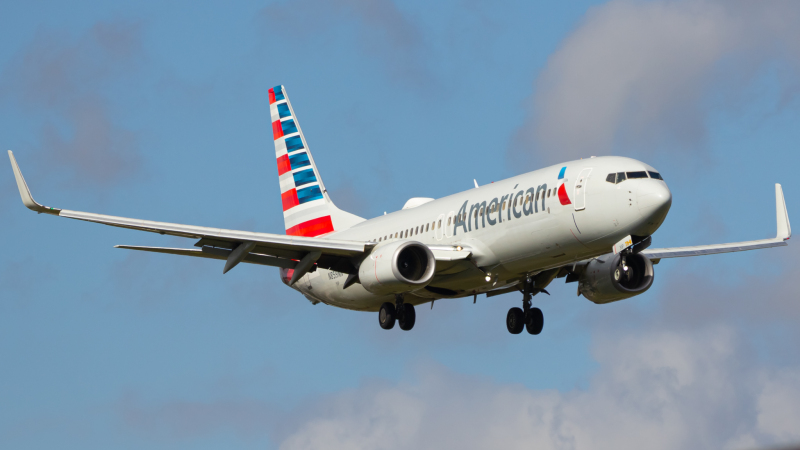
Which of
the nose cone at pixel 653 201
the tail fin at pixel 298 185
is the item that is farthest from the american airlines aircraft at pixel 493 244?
the tail fin at pixel 298 185

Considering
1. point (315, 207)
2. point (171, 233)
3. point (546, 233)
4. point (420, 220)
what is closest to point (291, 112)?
point (315, 207)

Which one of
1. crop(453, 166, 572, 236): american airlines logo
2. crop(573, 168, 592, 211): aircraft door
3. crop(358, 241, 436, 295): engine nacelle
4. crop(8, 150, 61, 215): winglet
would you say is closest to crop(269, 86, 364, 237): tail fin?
crop(453, 166, 572, 236): american airlines logo

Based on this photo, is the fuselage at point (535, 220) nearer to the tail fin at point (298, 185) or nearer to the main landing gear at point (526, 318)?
the main landing gear at point (526, 318)

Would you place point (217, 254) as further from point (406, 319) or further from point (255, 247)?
point (406, 319)

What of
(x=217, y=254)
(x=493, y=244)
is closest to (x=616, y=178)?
(x=493, y=244)

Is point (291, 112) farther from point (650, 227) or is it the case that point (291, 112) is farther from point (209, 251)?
point (650, 227)

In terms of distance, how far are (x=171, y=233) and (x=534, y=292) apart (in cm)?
1442

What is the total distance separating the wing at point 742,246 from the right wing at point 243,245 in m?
13.3

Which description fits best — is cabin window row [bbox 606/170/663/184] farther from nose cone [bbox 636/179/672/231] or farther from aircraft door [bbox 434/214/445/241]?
aircraft door [bbox 434/214/445/241]

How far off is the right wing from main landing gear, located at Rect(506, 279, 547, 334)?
6988 mm

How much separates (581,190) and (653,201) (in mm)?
2426

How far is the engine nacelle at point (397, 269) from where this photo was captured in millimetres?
38656

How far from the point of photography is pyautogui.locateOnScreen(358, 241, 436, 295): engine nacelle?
38656mm

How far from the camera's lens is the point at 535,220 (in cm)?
3712
